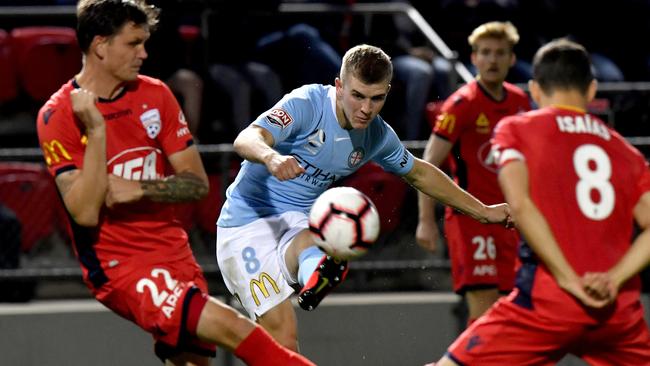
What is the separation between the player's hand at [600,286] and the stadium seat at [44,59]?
574 centimetres

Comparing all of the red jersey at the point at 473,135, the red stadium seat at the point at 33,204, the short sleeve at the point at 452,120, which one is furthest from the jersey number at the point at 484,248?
the red stadium seat at the point at 33,204

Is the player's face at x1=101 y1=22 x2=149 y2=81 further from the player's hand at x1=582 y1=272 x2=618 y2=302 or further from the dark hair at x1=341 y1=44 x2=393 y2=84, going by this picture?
the player's hand at x1=582 y1=272 x2=618 y2=302

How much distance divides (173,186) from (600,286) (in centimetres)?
198

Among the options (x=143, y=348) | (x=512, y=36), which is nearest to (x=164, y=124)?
(x=143, y=348)

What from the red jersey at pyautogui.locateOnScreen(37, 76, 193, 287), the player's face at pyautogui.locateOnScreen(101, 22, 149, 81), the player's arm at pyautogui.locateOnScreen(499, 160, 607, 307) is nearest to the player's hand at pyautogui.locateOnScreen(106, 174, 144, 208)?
the red jersey at pyautogui.locateOnScreen(37, 76, 193, 287)

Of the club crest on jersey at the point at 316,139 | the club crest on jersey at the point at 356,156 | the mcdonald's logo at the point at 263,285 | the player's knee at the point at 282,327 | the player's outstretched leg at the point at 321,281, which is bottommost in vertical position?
the player's knee at the point at 282,327

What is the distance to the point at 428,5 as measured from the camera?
11.5 meters

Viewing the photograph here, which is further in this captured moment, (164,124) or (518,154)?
(164,124)

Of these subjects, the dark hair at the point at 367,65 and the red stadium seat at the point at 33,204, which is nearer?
the dark hair at the point at 367,65

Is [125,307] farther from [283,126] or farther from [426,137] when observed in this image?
[426,137]

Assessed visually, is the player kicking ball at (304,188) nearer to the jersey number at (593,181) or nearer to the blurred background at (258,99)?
the jersey number at (593,181)

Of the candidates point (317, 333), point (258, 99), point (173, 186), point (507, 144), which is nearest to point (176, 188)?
point (173, 186)

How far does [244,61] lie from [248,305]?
376 centimetres

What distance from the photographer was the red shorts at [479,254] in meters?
8.13
